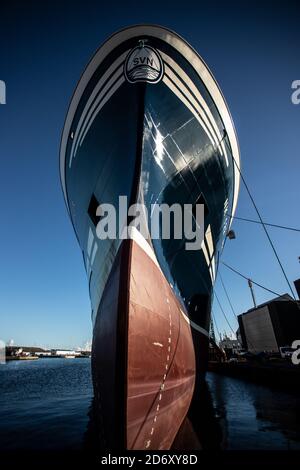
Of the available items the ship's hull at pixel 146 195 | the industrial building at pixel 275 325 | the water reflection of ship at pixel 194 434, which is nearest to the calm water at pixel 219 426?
the water reflection of ship at pixel 194 434

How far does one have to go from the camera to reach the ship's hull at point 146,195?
3.03 metres

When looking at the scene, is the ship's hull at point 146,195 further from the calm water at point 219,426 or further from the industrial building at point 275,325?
the industrial building at point 275,325

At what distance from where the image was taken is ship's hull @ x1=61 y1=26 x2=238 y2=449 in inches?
119

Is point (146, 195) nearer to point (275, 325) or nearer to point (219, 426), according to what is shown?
point (219, 426)

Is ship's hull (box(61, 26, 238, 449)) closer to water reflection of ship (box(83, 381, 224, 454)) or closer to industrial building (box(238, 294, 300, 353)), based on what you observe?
water reflection of ship (box(83, 381, 224, 454))

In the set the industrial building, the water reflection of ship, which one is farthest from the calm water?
the industrial building

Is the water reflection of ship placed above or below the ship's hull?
below

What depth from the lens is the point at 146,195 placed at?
4766 millimetres

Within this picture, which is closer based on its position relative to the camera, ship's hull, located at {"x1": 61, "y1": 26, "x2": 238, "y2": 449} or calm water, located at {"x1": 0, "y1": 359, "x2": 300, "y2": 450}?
ship's hull, located at {"x1": 61, "y1": 26, "x2": 238, "y2": 449}

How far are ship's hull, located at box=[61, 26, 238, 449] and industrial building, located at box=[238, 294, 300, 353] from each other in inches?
974

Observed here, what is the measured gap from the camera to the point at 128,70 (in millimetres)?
5023

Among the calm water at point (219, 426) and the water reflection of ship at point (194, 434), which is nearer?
the water reflection of ship at point (194, 434)

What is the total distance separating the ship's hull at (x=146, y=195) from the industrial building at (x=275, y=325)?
2475 cm

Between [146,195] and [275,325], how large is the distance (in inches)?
1266
